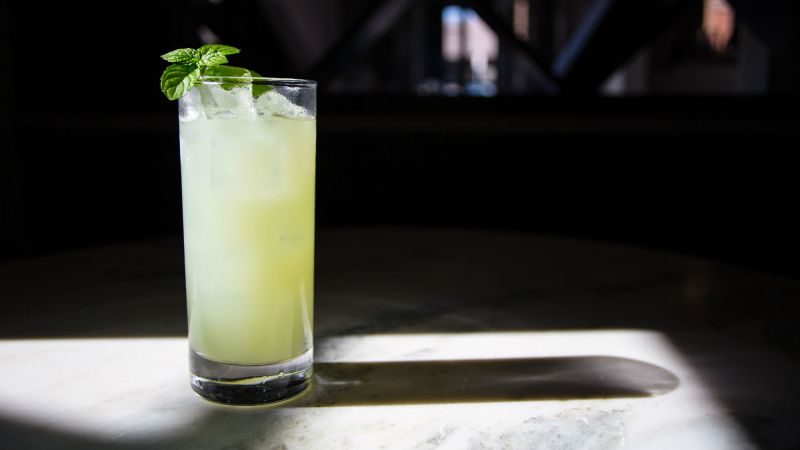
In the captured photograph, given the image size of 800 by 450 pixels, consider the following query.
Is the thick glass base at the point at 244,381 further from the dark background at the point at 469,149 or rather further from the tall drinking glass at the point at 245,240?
the dark background at the point at 469,149

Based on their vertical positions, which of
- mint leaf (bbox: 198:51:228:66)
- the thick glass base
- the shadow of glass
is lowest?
the shadow of glass

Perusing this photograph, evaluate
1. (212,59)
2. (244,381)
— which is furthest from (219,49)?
(244,381)

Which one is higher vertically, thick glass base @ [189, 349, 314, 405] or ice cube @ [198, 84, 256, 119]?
ice cube @ [198, 84, 256, 119]

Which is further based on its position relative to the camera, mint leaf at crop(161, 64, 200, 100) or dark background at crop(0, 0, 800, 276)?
dark background at crop(0, 0, 800, 276)

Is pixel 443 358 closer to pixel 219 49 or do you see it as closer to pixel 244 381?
pixel 244 381

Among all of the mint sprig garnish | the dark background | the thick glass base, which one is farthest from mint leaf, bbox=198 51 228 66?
the dark background

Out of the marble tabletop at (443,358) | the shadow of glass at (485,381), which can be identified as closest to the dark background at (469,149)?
the marble tabletop at (443,358)

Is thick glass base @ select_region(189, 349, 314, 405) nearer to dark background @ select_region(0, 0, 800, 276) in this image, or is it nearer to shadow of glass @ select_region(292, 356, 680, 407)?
shadow of glass @ select_region(292, 356, 680, 407)
